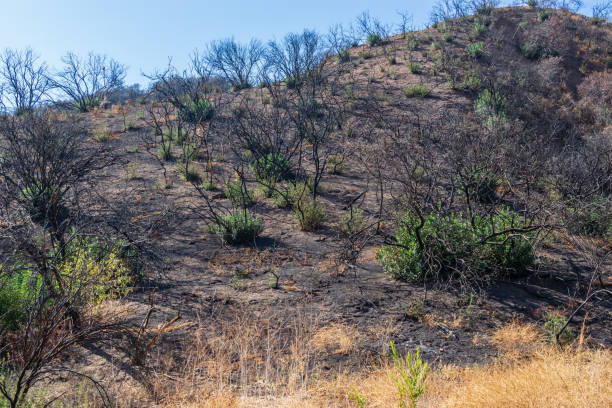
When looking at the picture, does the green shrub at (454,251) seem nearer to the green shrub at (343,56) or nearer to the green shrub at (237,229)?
the green shrub at (237,229)

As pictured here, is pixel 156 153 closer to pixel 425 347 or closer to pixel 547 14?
pixel 425 347

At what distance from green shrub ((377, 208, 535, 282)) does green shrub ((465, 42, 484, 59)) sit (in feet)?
65.1

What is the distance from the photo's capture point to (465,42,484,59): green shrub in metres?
24.3

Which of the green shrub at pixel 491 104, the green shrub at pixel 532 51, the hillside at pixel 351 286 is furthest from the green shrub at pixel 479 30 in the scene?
the hillside at pixel 351 286

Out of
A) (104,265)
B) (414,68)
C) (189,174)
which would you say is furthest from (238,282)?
(414,68)

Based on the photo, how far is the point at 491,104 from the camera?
18.9 meters

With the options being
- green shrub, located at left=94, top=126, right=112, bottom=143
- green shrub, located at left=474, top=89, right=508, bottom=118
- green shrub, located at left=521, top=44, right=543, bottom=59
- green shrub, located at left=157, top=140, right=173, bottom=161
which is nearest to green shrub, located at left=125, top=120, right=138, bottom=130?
green shrub, located at left=94, top=126, right=112, bottom=143

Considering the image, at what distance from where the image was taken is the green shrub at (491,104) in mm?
18344

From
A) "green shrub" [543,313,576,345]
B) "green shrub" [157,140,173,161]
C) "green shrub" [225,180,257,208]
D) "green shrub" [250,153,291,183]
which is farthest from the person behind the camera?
"green shrub" [157,140,173,161]

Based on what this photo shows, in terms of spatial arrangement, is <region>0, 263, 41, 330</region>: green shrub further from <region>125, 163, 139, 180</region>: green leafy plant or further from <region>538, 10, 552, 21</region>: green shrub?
<region>538, 10, 552, 21</region>: green shrub

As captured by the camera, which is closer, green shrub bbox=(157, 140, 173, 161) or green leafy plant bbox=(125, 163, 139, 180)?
green leafy plant bbox=(125, 163, 139, 180)

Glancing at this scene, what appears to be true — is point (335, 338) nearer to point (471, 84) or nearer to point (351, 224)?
point (351, 224)

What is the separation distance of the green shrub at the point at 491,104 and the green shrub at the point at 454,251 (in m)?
12.4

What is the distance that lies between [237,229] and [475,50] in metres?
20.2
